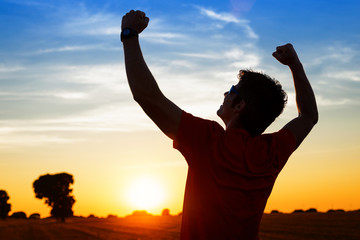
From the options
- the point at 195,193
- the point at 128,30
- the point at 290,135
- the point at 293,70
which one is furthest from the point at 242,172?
the point at 293,70

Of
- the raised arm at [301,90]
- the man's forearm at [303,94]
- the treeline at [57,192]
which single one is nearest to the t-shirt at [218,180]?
the raised arm at [301,90]

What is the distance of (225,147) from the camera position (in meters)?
2.26

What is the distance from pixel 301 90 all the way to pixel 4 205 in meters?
107

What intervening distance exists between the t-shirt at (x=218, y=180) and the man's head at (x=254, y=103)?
0.13 meters

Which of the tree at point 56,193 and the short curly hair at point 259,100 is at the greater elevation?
the tree at point 56,193

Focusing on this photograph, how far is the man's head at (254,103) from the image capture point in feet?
8.23

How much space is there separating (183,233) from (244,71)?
1.08 m

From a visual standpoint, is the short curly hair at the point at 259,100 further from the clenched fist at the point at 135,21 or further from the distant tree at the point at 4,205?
the distant tree at the point at 4,205

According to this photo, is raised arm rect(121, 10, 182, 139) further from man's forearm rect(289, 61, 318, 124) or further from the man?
man's forearm rect(289, 61, 318, 124)

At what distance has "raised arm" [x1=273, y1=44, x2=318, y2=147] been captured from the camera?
10.1 feet

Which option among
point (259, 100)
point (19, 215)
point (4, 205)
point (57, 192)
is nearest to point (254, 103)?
point (259, 100)

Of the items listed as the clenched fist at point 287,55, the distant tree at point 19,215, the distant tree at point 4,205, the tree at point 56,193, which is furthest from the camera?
the distant tree at point 19,215

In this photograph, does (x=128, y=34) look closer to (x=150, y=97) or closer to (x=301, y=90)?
(x=150, y=97)

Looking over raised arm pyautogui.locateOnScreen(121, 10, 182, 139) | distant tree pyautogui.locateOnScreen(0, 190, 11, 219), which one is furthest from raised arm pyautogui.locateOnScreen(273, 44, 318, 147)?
distant tree pyautogui.locateOnScreen(0, 190, 11, 219)
